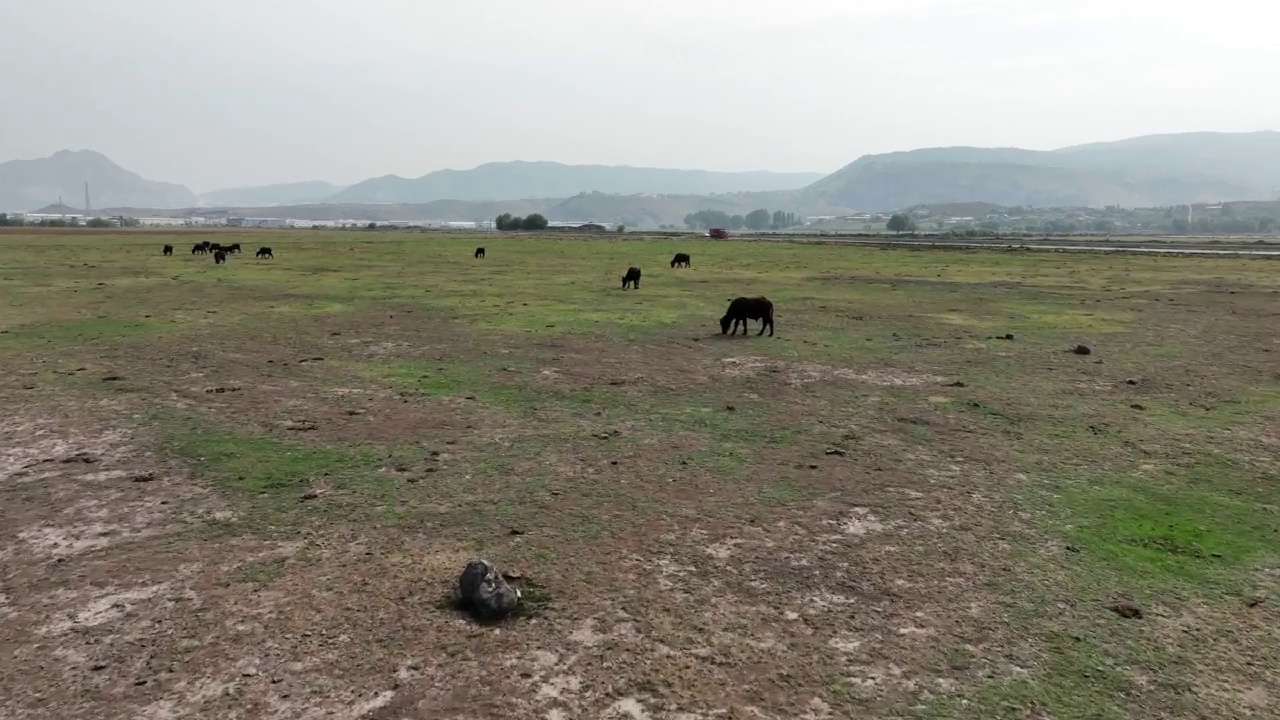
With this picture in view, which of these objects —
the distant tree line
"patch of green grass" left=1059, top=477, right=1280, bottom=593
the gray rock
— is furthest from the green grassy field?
the distant tree line

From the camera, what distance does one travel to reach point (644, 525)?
307 inches

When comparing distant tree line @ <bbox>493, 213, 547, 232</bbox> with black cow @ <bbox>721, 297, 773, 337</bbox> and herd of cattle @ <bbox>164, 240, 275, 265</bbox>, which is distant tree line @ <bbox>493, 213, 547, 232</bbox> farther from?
black cow @ <bbox>721, 297, 773, 337</bbox>

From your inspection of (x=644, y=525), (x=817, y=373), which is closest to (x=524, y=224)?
(x=817, y=373)

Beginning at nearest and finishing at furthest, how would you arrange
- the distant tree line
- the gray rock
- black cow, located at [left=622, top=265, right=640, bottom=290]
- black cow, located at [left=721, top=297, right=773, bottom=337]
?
the gray rock → black cow, located at [left=721, top=297, right=773, bottom=337] → black cow, located at [left=622, top=265, right=640, bottom=290] → the distant tree line

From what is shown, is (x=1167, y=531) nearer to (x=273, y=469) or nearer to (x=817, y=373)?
(x=817, y=373)

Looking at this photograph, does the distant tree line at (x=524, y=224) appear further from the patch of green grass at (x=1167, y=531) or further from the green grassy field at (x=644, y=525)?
the patch of green grass at (x=1167, y=531)

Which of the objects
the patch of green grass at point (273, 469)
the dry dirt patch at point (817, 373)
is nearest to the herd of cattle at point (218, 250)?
the patch of green grass at point (273, 469)

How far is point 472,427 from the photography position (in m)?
11.3

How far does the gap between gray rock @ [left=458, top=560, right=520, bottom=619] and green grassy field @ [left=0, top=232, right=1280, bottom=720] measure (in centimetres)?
19

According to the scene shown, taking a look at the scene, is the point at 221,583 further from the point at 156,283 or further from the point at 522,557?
the point at 156,283

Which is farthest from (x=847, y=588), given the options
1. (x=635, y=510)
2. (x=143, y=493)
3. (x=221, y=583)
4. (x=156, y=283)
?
(x=156, y=283)

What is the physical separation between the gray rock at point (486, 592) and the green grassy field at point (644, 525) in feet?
0.62

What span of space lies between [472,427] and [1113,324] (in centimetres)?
2040

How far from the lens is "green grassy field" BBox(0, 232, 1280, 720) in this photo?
521 cm
